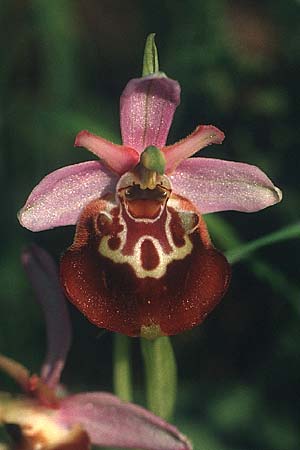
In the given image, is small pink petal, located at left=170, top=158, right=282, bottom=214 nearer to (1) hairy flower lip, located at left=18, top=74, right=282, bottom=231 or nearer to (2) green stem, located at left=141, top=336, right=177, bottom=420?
(1) hairy flower lip, located at left=18, top=74, right=282, bottom=231

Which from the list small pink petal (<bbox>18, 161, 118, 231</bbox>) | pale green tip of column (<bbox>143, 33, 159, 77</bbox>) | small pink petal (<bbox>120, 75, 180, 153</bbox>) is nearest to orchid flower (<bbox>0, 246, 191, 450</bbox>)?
small pink petal (<bbox>18, 161, 118, 231</bbox>)

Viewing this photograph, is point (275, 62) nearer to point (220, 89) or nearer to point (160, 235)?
point (220, 89)

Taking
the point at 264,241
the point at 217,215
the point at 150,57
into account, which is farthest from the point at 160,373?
the point at 217,215

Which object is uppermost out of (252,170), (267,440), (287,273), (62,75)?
(252,170)

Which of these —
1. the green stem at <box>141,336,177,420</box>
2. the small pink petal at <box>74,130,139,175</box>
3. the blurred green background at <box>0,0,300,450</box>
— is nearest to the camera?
the small pink petal at <box>74,130,139,175</box>

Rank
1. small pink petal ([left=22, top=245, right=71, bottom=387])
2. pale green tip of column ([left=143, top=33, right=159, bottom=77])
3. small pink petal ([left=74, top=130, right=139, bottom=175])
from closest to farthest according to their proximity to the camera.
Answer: pale green tip of column ([left=143, top=33, right=159, bottom=77]) < small pink petal ([left=74, top=130, right=139, bottom=175]) < small pink petal ([left=22, top=245, right=71, bottom=387])

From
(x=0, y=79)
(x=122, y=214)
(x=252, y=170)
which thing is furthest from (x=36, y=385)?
(x=0, y=79)
